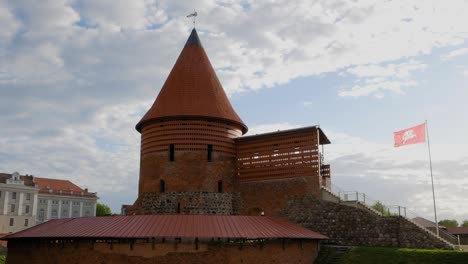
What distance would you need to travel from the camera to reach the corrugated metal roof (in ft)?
54.9

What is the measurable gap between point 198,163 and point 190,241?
6.32 m

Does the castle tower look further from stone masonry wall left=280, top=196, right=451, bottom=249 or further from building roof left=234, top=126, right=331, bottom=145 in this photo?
stone masonry wall left=280, top=196, right=451, bottom=249

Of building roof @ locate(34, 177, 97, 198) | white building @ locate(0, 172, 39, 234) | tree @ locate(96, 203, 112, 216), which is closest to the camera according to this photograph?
white building @ locate(0, 172, 39, 234)

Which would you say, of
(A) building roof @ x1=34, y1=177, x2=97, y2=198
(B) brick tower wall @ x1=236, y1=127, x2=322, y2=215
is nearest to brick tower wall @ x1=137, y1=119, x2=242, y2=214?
(B) brick tower wall @ x1=236, y1=127, x2=322, y2=215

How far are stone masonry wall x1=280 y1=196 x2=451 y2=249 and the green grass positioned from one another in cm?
105

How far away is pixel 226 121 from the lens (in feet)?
78.4

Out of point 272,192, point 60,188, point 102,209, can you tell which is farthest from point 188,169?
point 102,209

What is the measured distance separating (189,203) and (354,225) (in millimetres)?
7911

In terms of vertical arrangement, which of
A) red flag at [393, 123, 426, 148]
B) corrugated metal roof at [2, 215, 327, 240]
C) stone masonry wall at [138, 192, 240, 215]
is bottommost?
corrugated metal roof at [2, 215, 327, 240]

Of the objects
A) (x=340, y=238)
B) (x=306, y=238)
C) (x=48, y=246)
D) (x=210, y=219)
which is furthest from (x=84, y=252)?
(x=340, y=238)

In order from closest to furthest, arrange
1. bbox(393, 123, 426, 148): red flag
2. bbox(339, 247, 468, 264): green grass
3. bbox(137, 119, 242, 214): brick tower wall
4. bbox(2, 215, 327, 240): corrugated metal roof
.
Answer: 1. bbox(339, 247, 468, 264): green grass
2. bbox(2, 215, 327, 240): corrugated metal roof
3. bbox(393, 123, 426, 148): red flag
4. bbox(137, 119, 242, 214): brick tower wall

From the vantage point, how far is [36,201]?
56844 millimetres

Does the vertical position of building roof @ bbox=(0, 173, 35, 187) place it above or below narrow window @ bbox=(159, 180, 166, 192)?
above

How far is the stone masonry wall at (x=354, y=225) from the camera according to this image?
1838 centimetres
